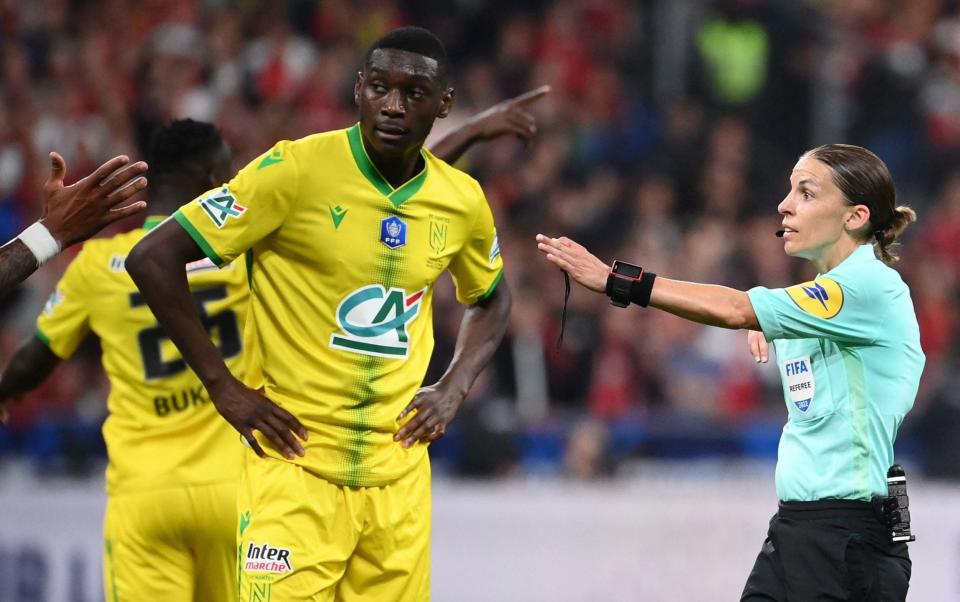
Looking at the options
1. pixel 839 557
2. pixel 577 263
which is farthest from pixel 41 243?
pixel 839 557

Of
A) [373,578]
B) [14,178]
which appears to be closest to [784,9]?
[14,178]

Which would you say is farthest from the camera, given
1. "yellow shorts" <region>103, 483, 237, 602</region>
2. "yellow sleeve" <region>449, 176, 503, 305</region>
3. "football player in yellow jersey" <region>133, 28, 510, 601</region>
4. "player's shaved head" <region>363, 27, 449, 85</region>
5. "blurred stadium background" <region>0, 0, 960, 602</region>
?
"blurred stadium background" <region>0, 0, 960, 602</region>

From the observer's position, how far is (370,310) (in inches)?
183

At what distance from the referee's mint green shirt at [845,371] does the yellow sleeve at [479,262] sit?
1.03 meters

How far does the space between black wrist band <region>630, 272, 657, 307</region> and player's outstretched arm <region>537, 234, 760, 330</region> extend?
0.7 inches

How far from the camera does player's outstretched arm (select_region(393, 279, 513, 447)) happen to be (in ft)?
15.8

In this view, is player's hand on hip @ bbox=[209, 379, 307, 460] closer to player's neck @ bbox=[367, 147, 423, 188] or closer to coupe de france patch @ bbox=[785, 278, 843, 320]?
player's neck @ bbox=[367, 147, 423, 188]

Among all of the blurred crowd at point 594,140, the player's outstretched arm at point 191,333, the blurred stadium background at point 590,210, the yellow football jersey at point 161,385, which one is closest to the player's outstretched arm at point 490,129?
the yellow football jersey at point 161,385

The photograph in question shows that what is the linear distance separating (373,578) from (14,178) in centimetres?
819

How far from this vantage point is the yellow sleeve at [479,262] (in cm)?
498

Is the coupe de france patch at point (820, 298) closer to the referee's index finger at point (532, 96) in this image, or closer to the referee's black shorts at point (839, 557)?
the referee's black shorts at point (839, 557)

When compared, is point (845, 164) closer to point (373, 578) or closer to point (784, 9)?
point (373, 578)

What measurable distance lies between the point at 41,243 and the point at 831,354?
2609mm

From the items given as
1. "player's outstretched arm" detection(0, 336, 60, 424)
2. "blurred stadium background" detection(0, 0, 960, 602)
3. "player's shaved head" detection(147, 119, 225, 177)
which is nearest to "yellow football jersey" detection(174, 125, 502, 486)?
"player's shaved head" detection(147, 119, 225, 177)
